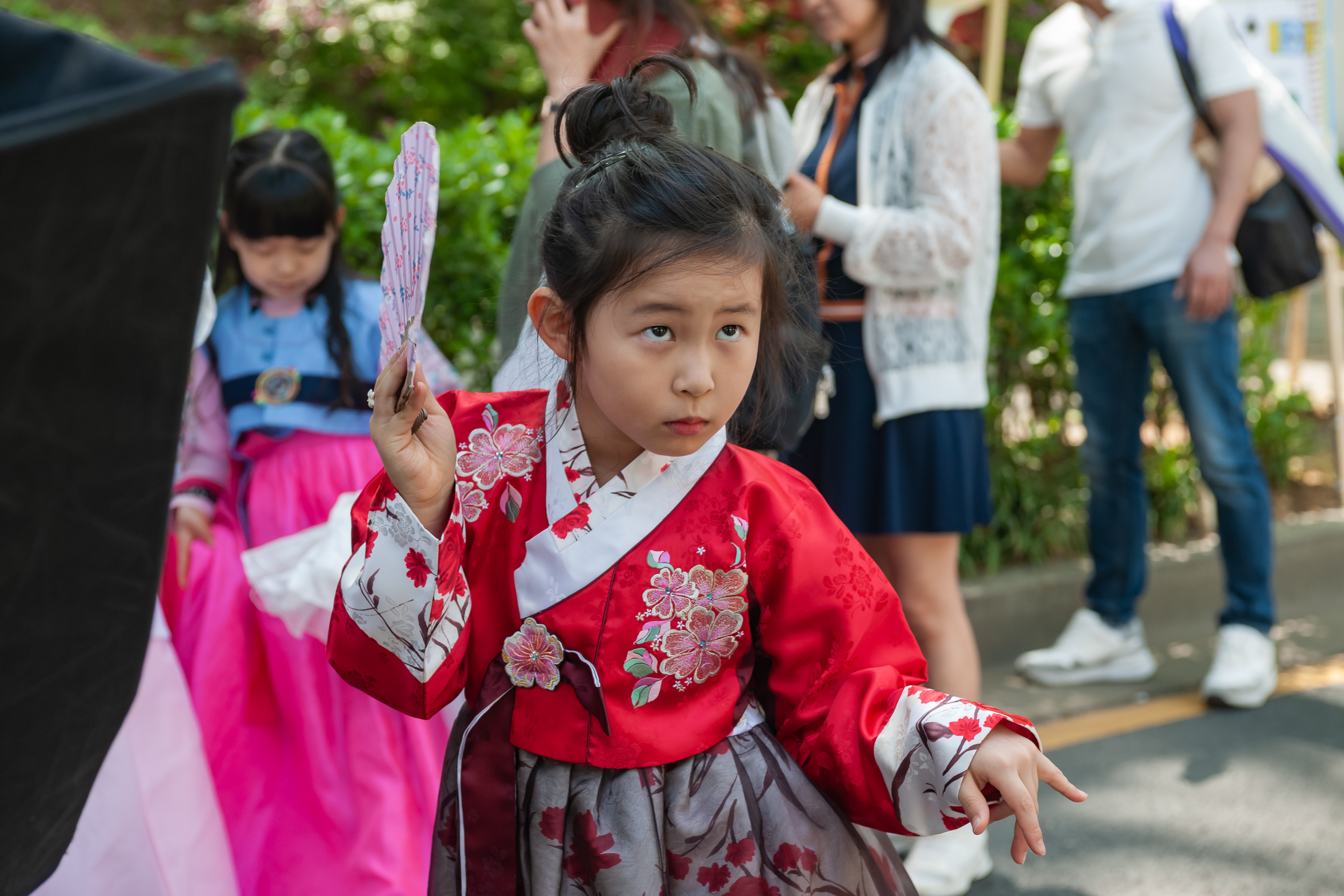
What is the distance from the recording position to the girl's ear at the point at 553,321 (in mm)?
1409

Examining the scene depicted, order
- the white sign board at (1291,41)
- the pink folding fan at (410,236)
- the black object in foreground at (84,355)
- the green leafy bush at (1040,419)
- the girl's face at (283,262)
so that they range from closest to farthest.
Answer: the black object in foreground at (84,355) < the pink folding fan at (410,236) < the girl's face at (283,262) < the green leafy bush at (1040,419) < the white sign board at (1291,41)

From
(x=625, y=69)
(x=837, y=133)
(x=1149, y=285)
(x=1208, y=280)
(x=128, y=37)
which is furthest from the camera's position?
(x=128, y=37)

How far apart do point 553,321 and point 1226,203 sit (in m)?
2.33

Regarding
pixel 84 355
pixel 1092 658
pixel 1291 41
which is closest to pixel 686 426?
pixel 84 355

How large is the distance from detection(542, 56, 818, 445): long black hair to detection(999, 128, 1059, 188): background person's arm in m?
2.21

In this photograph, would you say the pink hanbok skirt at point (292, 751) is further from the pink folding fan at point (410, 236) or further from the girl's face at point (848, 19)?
the girl's face at point (848, 19)

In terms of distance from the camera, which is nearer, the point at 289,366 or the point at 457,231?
the point at 289,366

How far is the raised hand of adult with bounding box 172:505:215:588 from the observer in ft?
7.31

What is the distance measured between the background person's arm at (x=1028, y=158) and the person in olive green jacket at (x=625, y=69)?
56.7 inches

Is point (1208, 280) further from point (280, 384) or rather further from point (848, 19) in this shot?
point (280, 384)

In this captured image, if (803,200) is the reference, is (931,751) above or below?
below

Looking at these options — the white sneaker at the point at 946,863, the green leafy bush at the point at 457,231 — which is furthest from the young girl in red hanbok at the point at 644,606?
the green leafy bush at the point at 457,231

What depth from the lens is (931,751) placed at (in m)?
1.29

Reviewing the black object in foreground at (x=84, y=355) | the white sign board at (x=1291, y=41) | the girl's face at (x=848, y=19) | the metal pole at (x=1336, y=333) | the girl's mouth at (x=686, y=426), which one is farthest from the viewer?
the metal pole at (x=1336, y=333)
